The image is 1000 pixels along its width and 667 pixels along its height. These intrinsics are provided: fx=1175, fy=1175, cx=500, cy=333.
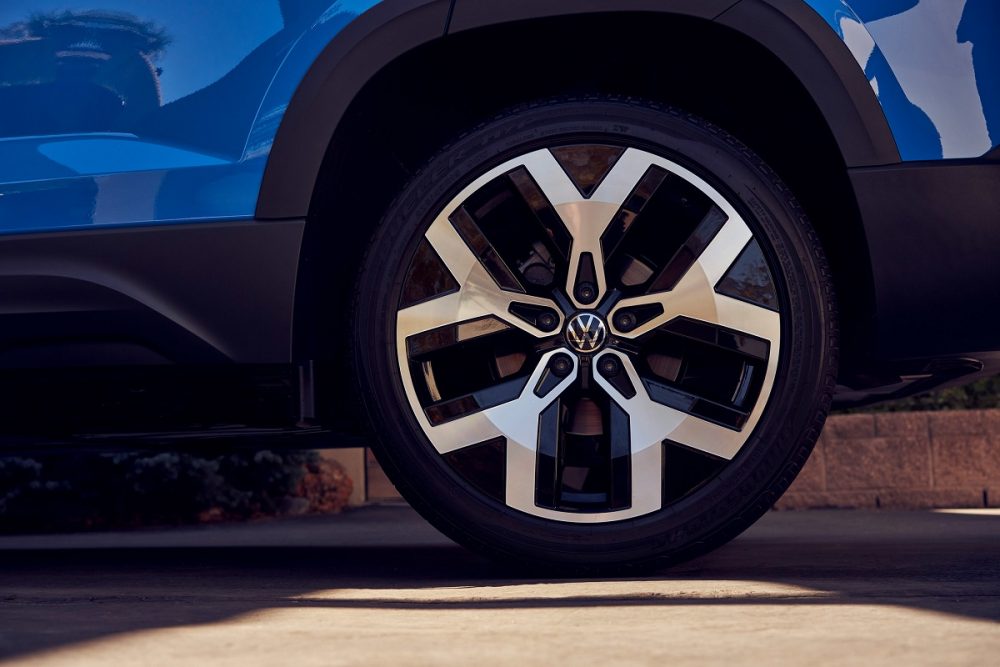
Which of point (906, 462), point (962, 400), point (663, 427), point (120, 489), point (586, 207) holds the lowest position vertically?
point (120, 489)

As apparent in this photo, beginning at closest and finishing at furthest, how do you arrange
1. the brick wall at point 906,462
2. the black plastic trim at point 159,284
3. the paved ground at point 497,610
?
1. the paved ground at point 497,610
2. the black plastic trim at point 159,284
3. the brick wall at point 906,462

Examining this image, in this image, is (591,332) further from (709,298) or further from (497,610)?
(497,610)

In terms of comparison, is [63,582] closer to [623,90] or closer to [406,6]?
[406,6]

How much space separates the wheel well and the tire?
0.14 metres

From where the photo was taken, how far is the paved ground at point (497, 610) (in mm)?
1466

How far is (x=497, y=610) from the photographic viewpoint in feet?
6.11

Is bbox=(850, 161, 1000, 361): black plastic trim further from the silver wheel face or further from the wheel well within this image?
the silver wheel face

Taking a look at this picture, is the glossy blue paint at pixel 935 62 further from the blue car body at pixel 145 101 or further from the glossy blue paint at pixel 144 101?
the glossy blue paint at pixel 144 101


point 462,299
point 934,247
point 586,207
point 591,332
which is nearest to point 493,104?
point 586,207

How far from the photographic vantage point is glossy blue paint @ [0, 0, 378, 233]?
7.68 feet

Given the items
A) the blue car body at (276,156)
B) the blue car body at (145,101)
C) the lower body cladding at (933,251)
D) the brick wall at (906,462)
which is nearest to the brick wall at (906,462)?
the brick wall at (906,462)

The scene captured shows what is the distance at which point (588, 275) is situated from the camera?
234 cm

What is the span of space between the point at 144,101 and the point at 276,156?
303 mm

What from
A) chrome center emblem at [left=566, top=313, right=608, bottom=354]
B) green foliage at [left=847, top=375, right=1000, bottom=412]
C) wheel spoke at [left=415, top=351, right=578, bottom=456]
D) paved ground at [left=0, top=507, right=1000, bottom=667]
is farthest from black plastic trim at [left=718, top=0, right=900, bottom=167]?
green foliage at [left=847, top=375, right=1000, bottom=412]
